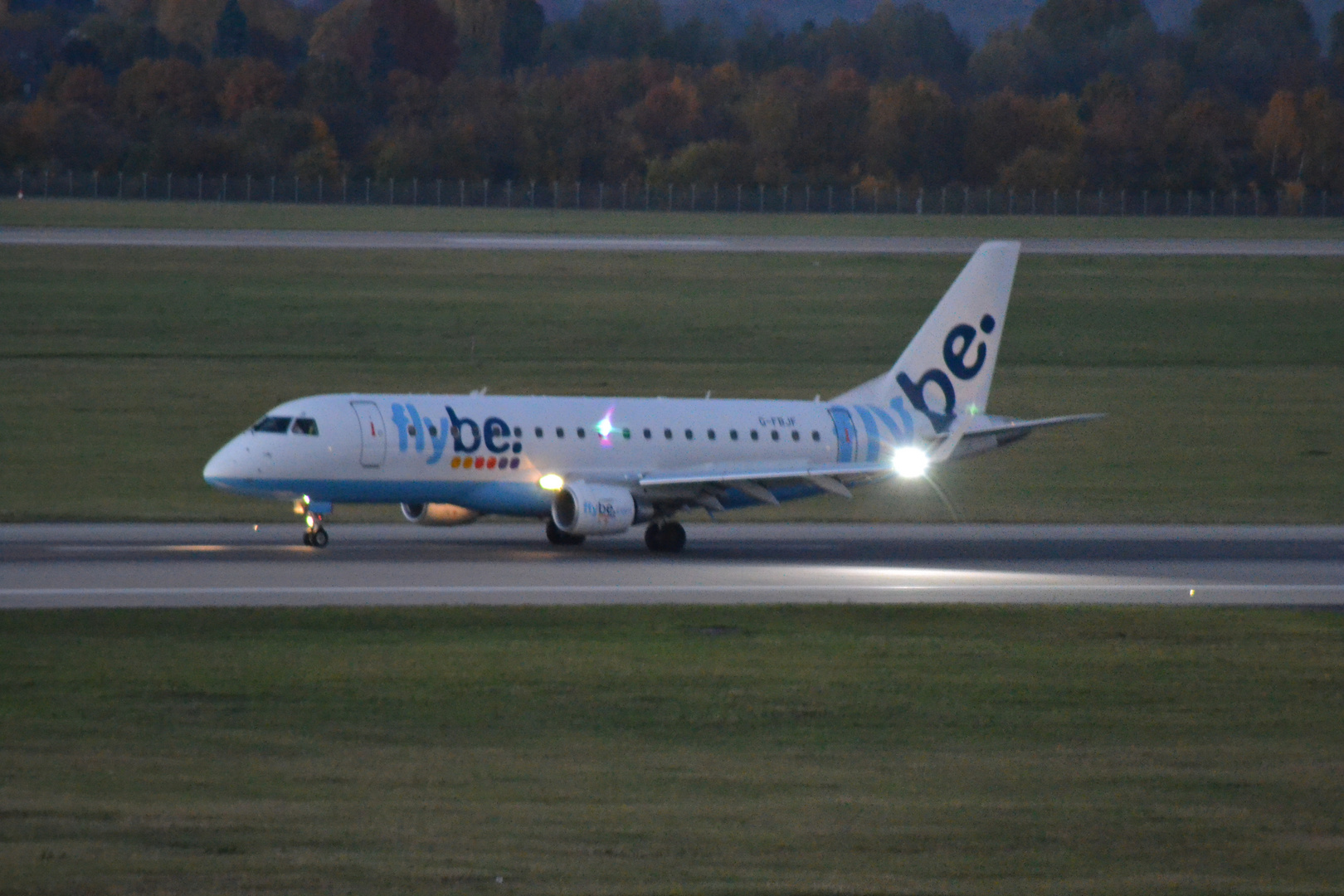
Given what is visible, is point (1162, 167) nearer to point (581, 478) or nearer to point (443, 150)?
point (443, 150)

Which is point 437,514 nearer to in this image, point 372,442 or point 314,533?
point 314,533

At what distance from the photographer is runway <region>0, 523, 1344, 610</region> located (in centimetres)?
3134

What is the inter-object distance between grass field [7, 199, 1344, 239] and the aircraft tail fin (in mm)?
66239

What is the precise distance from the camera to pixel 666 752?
1969 cm

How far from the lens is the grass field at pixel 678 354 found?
52.9m

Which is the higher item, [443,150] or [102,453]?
[443,150]

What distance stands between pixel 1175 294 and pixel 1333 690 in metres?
71.5

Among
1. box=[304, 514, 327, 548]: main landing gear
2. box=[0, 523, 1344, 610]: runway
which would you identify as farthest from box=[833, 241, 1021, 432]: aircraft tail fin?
box=[304, 514, 327, 548]: main landing gear

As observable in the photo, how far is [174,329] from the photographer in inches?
3078

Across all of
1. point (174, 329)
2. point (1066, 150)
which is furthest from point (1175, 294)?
point (1066, 150)

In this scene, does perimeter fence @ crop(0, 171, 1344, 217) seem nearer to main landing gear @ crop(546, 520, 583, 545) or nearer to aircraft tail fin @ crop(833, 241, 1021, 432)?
aircraft tail fin @ crop(833, 241, 1021, 432)

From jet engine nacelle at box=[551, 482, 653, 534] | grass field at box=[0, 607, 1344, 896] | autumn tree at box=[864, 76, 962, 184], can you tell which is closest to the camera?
grass field at box=[0, 607, 1344, 896]

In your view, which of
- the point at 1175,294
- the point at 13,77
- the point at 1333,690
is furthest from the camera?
the point at 13,77

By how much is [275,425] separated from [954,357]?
15.1 meters
